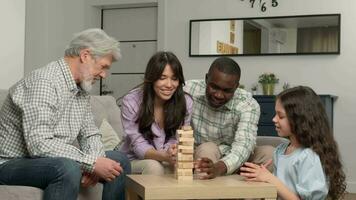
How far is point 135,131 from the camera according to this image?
2.54m

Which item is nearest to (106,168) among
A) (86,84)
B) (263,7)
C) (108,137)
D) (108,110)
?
(86,84)

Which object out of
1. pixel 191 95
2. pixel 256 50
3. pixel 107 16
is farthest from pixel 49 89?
pixel 107 16

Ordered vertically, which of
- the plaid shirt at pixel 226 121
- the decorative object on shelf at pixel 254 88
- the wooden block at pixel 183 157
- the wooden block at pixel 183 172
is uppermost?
the decorative object on shelf at pixel 254 88

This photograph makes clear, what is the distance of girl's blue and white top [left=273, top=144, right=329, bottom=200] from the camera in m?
1.98

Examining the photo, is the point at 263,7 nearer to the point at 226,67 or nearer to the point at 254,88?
the point at 254,88

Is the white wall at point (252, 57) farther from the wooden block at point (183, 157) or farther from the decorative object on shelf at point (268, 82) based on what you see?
the wooden block at point (183, 157)

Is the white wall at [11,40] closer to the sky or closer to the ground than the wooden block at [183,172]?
closer to the sky

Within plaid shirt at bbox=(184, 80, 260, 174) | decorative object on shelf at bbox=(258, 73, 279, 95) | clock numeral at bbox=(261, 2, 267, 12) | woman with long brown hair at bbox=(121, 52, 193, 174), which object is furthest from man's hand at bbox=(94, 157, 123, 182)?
clock numeral at bbox=(261, 2, 267, 12)

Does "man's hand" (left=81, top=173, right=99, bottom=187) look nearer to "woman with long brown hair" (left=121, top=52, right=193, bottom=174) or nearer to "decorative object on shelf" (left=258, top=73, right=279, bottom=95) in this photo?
"woman with long brown hair" (left=121, top=52, right=193, bottom=174)

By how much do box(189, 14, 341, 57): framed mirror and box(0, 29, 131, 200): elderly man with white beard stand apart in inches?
135

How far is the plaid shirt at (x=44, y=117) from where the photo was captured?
6.19 feet

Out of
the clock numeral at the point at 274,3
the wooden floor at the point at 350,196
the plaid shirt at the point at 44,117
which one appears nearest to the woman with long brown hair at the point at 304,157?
the plaid shirt at the point at 44,117

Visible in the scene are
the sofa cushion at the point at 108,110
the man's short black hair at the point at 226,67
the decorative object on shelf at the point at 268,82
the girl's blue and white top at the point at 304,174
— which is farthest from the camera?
the decorative object on shelf at the point at 268,82

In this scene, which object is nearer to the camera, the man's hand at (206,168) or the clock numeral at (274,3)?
A: the man's hand at (206,168)
